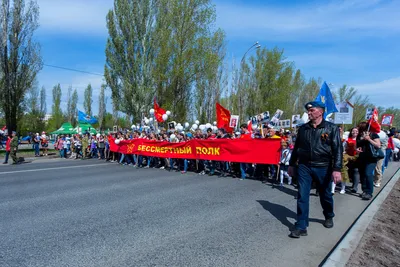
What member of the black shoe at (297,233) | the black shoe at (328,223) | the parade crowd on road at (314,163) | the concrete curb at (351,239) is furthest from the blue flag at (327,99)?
the black shoe at (297,233)

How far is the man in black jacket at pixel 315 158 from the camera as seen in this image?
4676 millimetres

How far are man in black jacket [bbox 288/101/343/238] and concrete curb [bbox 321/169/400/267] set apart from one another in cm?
64

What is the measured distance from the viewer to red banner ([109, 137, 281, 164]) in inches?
393

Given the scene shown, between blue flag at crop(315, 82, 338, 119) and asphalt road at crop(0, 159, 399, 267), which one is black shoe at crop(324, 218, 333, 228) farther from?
blue flag at crop(315, 82, 338, 119)

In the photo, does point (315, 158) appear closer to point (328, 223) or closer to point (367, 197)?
point (328, 223)

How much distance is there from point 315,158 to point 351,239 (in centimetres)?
126

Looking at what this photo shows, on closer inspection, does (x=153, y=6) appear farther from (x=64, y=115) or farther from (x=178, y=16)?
(x=64, y=115)

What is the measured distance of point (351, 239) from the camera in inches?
174

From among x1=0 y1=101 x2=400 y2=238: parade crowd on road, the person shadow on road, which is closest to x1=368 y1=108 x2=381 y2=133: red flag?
x1=0 y1=101 x2=400 y2=238: parade crowd on road

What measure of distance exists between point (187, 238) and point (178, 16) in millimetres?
24560

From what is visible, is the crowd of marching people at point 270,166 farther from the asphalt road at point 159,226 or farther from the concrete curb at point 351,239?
the concrete curb at point 351,239

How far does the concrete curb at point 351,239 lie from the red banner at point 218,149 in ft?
12.1

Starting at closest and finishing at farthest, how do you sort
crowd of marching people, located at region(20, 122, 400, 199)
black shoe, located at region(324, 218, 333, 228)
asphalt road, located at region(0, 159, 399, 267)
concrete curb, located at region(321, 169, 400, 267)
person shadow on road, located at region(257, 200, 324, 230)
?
1. concrete curb, located at region(321, 169, 400, 267)
2. asphalt road, located at region(0, 159, 399, 267)
3. black shoe, located at region(324, 218, 333, 228)
4. person shadow on road, located at region(257, 200, 324, 230)
5. crowd of marching people, located at region(20, 122, 400, 199)

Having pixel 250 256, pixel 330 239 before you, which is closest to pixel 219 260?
pixel 250 256
